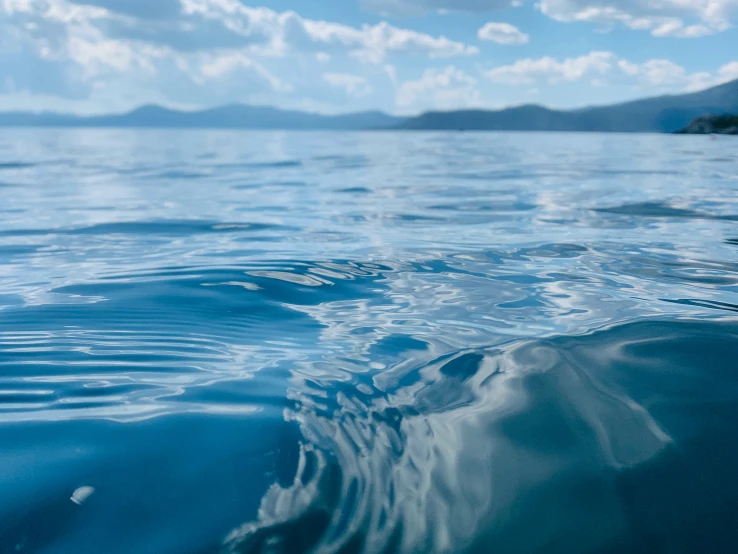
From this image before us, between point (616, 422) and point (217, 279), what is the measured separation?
2.99 m

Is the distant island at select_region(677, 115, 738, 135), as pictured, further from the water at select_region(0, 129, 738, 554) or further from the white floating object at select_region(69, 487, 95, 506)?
the white floating object at select_region(69, 487, 95, 506)

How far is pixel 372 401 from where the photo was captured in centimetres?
232

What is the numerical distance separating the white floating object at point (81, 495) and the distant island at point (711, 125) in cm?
11330

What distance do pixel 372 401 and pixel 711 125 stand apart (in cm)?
12423

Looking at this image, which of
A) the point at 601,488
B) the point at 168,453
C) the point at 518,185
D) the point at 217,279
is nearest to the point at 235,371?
the point at 168,453

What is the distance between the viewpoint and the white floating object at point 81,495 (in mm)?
1672

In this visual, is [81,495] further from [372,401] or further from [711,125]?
[711,125]

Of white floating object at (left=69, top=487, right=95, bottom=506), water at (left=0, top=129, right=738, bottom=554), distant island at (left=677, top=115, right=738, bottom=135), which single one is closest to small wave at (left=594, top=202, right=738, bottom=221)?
water at (left=0, top=129, right=738, bottom=554)

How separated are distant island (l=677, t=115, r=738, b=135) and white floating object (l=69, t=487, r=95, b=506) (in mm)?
113301

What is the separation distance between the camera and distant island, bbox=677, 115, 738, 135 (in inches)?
3985

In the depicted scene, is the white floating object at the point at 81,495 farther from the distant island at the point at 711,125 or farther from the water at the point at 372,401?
the distant island at the point at 711,125

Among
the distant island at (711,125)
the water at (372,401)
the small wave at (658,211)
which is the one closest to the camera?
the water at (372,401)

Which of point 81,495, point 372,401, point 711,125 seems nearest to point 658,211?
point 372,401

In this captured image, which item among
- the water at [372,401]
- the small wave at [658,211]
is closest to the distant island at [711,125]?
the small wave at [658,211]
